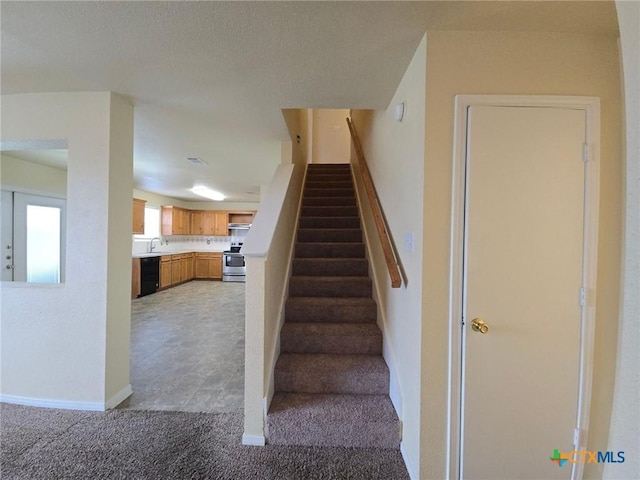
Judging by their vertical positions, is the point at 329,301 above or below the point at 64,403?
above

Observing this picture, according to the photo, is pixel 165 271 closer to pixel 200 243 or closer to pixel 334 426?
pixel 200 243

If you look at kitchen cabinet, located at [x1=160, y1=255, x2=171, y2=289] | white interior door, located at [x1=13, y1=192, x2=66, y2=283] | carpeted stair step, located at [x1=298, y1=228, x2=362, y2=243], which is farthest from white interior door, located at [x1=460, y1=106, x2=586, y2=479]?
kitchen cabinet, located at [x1=160, y1=255, x2=171, y2=289]

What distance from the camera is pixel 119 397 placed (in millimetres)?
2113

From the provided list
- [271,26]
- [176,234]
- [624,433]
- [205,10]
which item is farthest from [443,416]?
Result: [176,234]

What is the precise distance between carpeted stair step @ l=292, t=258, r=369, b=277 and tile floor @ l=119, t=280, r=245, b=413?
3.92ft

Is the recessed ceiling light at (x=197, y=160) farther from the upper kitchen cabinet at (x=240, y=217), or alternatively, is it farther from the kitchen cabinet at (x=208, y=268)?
the kitchen cabinet at (x=208, y=268)

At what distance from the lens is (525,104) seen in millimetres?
1354

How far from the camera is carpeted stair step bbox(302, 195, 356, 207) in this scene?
3832 millimetres

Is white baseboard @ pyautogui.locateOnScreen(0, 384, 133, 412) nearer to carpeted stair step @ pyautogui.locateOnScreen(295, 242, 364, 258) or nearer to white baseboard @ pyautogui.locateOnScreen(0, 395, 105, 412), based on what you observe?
white baseboard @ pyautogui.locateOnScreen(0, 395, 105, 412)

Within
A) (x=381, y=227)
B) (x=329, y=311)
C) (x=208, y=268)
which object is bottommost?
(x=208, y=268)

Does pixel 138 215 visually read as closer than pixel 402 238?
No

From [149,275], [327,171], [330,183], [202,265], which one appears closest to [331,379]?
[330,183]

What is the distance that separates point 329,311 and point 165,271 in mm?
5956

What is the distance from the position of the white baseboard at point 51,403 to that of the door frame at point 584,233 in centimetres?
254
